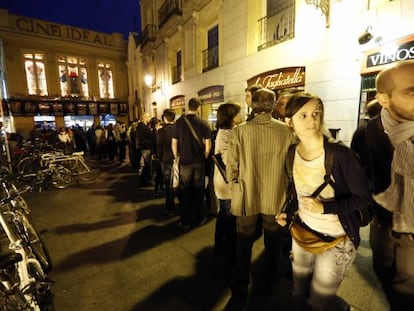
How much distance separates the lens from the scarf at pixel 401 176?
1187mm

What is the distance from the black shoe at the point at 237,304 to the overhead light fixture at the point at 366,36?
5035 mm

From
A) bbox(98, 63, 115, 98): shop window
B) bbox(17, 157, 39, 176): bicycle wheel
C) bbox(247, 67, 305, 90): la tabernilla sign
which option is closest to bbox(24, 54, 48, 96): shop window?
bbox(98, 63, 115, 98): shop window

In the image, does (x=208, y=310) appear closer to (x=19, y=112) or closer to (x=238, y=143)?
(x=238, y=143)

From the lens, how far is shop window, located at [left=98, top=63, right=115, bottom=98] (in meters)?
23.8

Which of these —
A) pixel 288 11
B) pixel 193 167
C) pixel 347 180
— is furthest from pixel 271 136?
pixel 288 11

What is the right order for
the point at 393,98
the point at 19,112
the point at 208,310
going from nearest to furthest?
the point at 393,98
the point at 208,310
the point at 19,112

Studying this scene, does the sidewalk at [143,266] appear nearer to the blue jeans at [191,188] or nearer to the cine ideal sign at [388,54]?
the blue jeans at [191,188]

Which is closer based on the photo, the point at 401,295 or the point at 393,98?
the point at 393,98

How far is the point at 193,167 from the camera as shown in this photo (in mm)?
3746

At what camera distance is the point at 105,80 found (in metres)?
24.1

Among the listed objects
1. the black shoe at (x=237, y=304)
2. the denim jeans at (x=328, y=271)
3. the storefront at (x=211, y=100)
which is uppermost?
the storefront at (x=211, y=100)

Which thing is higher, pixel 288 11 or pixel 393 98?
pixel 288 11

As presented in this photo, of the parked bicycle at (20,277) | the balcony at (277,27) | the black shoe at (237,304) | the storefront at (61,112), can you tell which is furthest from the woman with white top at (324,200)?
the storefront at (61,112)

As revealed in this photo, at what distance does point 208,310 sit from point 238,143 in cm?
158
